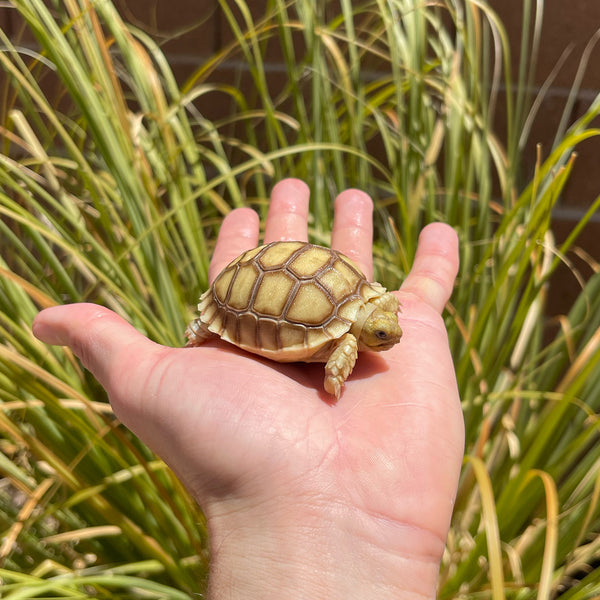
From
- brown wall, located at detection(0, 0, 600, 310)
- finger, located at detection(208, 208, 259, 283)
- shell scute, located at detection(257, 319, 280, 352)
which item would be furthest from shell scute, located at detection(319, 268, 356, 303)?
brown wall, located at detection(0, 0, 600, 310)

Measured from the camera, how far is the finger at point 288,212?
1304 mm

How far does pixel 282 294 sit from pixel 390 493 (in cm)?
36

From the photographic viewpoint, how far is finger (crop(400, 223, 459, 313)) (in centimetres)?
119

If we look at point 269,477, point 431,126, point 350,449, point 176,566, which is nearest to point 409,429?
point 350,449

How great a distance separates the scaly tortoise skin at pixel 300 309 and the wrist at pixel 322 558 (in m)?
0.25

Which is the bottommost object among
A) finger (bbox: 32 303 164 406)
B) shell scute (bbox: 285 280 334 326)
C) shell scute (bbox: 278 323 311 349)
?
shell scute (bbox: 278 323 311 349)

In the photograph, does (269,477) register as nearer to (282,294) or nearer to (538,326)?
(282,294)

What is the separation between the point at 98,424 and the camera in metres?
1.10

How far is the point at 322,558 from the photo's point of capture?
0.80 meters

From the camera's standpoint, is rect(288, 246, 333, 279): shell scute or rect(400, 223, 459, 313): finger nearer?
rect(288, 246, 333, 279): shell scute

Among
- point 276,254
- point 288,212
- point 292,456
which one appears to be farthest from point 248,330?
point 288,212

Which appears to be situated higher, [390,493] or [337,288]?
[337,288]

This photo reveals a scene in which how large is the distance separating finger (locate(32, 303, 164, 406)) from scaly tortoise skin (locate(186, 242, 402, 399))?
0.15 meters

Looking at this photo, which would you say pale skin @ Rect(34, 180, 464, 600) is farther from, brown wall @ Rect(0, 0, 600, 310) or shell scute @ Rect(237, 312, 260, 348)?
brown wall @ Rect(0, 0, 600, 310)
